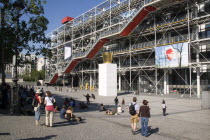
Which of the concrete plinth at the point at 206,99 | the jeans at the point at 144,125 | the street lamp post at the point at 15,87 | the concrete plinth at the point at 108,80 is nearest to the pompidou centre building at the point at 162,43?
the concrete plinth at the point at 206,99

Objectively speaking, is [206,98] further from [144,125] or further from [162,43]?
[162,43]

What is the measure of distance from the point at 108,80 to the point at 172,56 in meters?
8.83

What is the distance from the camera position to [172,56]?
2680 cm

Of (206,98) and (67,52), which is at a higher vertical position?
(67,52)

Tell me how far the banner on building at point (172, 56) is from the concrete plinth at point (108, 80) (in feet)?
20.7

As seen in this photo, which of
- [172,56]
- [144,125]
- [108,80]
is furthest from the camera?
[108,80]

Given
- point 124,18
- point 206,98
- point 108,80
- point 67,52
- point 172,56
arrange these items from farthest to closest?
point 67,52 → point 124,18 → point 108,80 → point 172,56 → point 206,98

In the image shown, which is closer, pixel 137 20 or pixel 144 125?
pixel 144 125

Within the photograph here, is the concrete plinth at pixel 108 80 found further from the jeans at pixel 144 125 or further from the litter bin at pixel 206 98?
the jeans at pixel 144 125

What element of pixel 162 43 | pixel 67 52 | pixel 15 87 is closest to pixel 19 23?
pixel 15 87

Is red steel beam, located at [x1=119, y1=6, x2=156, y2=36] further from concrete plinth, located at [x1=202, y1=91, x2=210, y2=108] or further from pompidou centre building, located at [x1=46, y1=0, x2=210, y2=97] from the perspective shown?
concrete plinth, located at [x1=202, y1=91, x2=210, y2=108]

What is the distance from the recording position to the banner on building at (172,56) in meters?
25.4

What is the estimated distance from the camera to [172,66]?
26906 millimetres

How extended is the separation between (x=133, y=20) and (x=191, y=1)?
8.18 meters
